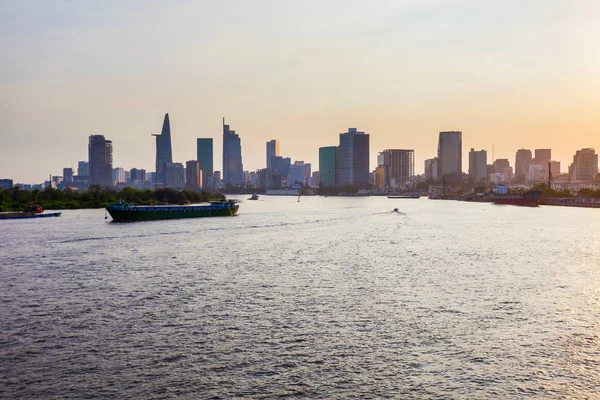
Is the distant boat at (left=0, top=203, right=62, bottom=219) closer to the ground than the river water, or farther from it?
farther from it

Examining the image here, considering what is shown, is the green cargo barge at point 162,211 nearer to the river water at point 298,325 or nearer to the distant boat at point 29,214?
the distant boat at point 29,214

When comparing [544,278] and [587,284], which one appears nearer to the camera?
[587,284]

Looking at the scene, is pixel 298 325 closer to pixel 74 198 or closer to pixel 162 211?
pixel 162 211

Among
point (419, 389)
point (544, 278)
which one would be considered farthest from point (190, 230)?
point (419, 389)

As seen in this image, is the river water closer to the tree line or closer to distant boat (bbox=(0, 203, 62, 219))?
distant boat (bbox=(0, 203, 62, 219))

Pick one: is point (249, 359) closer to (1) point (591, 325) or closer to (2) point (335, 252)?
(1) point (591, 325)

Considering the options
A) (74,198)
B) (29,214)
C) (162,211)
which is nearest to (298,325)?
(162,211)

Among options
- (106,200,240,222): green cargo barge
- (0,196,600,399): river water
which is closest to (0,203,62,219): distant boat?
(106,200,240,222): green cargo barge
